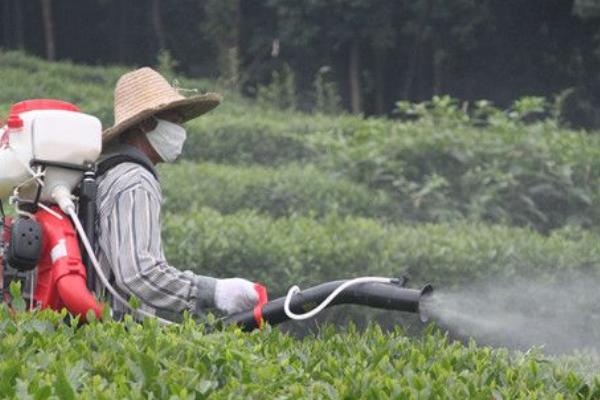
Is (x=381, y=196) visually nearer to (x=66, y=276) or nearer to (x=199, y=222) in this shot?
(x=199, y=222)

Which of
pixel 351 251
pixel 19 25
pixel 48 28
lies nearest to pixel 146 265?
pixel 351 251

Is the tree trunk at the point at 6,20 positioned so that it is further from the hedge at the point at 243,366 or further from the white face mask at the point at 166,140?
the hedge at the point at 243,366

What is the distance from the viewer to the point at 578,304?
8.27 metres

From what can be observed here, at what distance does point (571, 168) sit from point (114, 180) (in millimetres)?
7145

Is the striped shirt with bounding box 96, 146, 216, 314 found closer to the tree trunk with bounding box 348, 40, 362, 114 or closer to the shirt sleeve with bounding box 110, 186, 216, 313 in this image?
the shirt sleeve with bounding box 110, 186, 216, 313

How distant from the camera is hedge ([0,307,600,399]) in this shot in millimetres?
3229

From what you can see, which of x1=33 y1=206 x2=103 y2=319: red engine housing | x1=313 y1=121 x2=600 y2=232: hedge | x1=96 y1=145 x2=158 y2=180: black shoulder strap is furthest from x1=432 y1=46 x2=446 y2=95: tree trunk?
x1=33 y1=206 x2=103 y2=319: red engine housing

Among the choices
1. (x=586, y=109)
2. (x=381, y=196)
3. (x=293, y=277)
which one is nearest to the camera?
(x=293, y=277)

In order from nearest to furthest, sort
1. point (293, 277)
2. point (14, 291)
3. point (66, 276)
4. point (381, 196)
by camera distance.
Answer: point (14, 291) → point (66, 276) → point (293, 277) → point (381, 196)

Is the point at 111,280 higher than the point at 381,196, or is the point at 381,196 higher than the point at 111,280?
the point at 111,280

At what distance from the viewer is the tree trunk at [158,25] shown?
26.3m

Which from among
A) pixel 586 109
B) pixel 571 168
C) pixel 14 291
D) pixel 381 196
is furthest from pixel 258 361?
pixel 586 109

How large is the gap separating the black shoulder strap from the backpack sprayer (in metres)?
0.12

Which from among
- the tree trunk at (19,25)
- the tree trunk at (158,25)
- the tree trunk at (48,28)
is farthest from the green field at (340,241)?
the tree trunk at (19,25)
